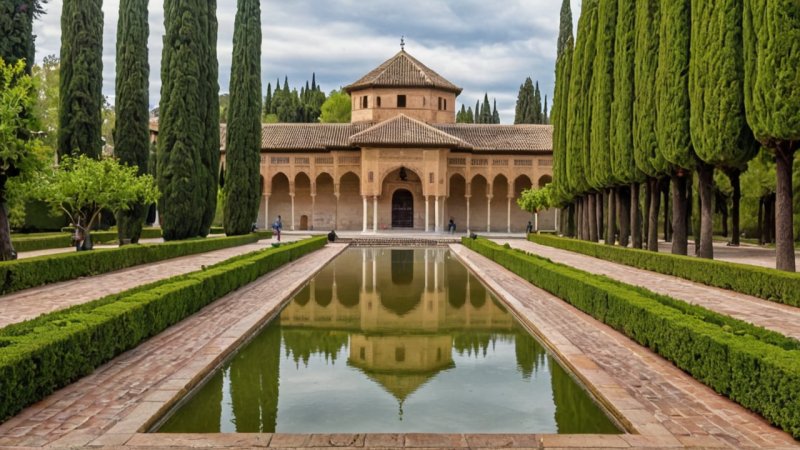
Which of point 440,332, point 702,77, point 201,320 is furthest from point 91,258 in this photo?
point 702,77

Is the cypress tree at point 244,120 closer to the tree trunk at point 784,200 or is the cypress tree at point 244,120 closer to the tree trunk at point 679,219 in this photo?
the tree trunk at point 679,219

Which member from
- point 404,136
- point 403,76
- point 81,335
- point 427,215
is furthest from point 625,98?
point 403,76

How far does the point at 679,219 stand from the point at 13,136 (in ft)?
57.3

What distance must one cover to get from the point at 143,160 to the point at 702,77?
20.3m

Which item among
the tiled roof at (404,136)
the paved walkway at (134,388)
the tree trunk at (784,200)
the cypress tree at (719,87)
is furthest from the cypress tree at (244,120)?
the tree trunk at (784,200)

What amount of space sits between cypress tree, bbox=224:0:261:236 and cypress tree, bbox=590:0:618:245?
15945 mm

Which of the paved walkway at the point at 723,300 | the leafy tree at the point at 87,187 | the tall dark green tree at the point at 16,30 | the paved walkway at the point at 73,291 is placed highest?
the tall dark green tree at the point at 16,30

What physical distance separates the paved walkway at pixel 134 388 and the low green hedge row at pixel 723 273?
9151mm

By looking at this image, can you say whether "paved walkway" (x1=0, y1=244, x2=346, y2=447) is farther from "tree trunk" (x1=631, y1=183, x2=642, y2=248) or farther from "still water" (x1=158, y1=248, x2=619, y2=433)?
"tree trunk" (x1=631, y1=183, x2=642, y2=248)

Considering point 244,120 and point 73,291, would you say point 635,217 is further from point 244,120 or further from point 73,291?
point 244,120

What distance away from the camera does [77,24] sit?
81.5 feet

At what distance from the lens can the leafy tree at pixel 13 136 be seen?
13.6 meters

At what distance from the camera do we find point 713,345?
6.03 meters

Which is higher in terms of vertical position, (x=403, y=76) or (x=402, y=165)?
(x=403, y=76)
